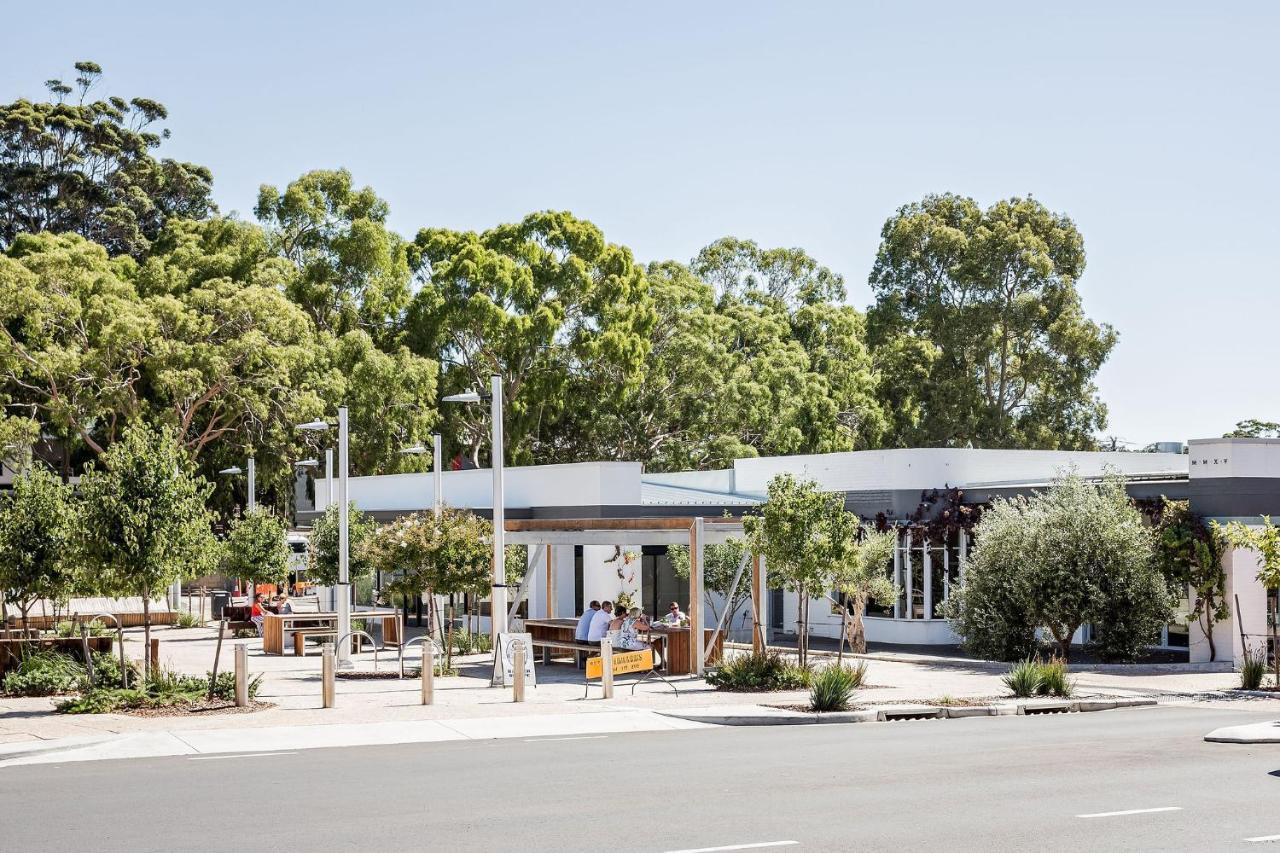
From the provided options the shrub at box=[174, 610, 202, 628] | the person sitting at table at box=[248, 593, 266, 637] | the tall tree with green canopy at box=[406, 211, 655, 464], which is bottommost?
the shrub at box=[174, 610, 202, 628]

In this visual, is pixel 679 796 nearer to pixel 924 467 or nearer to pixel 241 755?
pixel 241 755

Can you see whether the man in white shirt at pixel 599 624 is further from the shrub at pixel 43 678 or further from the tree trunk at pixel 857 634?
the shrub at pixel 43 678

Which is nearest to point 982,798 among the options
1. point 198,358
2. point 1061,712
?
point 1061,712

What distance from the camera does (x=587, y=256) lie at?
58.6 meters

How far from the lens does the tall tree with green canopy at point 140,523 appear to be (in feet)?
69.8

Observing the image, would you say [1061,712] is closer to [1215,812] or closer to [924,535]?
[1215,812]

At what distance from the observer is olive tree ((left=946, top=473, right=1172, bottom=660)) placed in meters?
28.5

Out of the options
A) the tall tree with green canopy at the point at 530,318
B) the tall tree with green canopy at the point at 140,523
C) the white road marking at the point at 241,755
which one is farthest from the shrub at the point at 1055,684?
the tall tree with green canopy at the point at 530,318

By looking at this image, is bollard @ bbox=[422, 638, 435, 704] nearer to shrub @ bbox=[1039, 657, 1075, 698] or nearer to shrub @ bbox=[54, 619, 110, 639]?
shrub @ bbox=[54, 619, 110, 639]

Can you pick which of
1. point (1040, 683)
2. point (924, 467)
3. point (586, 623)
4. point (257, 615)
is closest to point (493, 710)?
point (586, 623)

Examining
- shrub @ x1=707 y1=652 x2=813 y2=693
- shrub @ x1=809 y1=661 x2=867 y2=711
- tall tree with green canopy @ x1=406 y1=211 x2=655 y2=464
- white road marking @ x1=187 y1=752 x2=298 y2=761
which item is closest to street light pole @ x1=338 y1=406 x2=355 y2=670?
shrub @ x1=707 y1=652 x2=813 y2=693

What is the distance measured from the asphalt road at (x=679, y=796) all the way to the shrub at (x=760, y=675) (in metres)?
5.22

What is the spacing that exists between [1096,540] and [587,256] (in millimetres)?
33072

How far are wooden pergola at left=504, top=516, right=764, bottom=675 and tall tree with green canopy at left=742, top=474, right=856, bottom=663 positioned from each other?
1.77 metres
